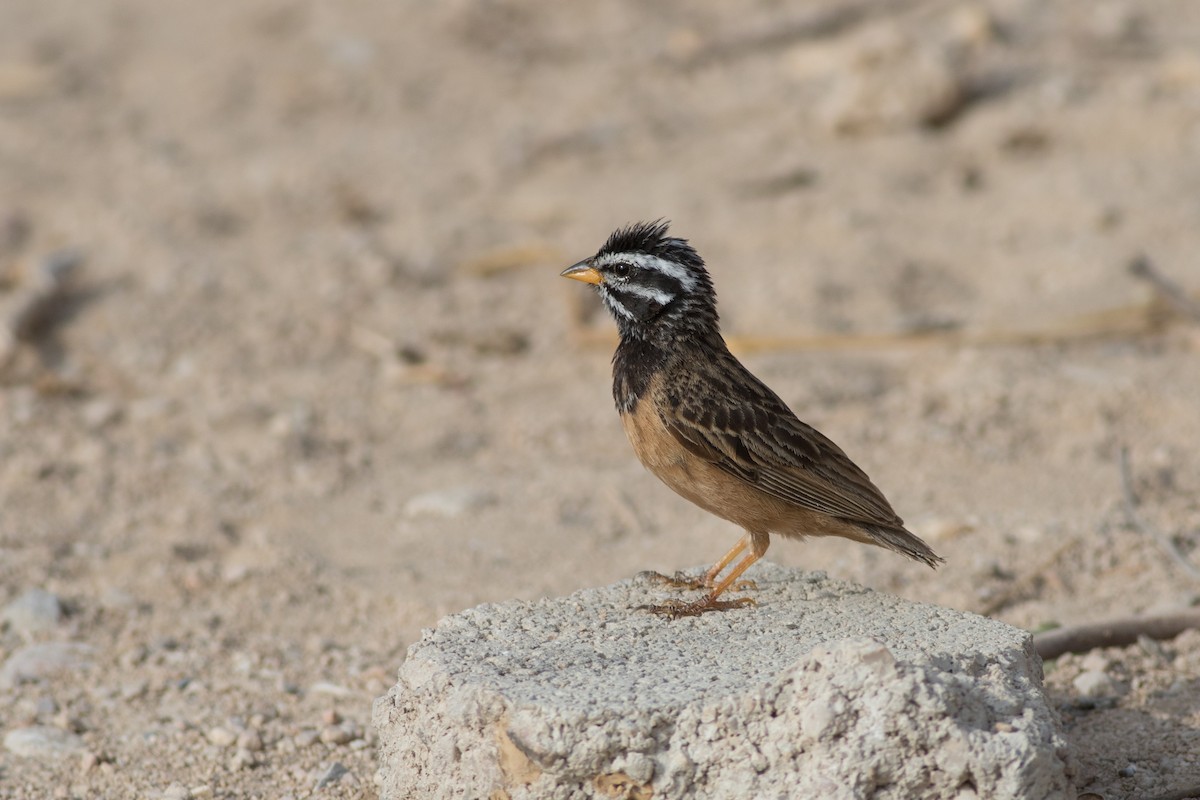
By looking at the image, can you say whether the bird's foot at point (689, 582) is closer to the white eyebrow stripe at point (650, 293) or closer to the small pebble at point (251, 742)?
the white eyebrow stripe at point (650, 293)

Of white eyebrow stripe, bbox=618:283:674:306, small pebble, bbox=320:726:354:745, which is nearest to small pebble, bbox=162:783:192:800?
small pebble, bbox=320:726:354:745

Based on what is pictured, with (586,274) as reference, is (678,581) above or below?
below

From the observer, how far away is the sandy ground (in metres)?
6.34

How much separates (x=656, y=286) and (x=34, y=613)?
123 inches

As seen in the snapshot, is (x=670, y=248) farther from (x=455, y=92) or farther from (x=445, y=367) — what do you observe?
(x=455, y=92)

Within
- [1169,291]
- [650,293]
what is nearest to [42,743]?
[650,293]

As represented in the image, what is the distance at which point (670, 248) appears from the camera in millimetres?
5926

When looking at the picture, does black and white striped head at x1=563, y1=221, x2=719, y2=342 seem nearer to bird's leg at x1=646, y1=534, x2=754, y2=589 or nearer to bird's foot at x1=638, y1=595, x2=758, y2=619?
bird's leg at x1=646, y1=534, x2=754, y2=589

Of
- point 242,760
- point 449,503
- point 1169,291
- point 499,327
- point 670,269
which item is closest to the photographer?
point 242,760

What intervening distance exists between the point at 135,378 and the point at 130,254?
1.66m

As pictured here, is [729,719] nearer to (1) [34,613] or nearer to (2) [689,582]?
(2) [689,582]

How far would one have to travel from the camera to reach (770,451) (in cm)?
565

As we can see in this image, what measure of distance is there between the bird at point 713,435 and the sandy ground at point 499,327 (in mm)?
1072

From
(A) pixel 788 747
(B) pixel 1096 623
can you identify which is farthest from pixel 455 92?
(A) pixel 788 747
